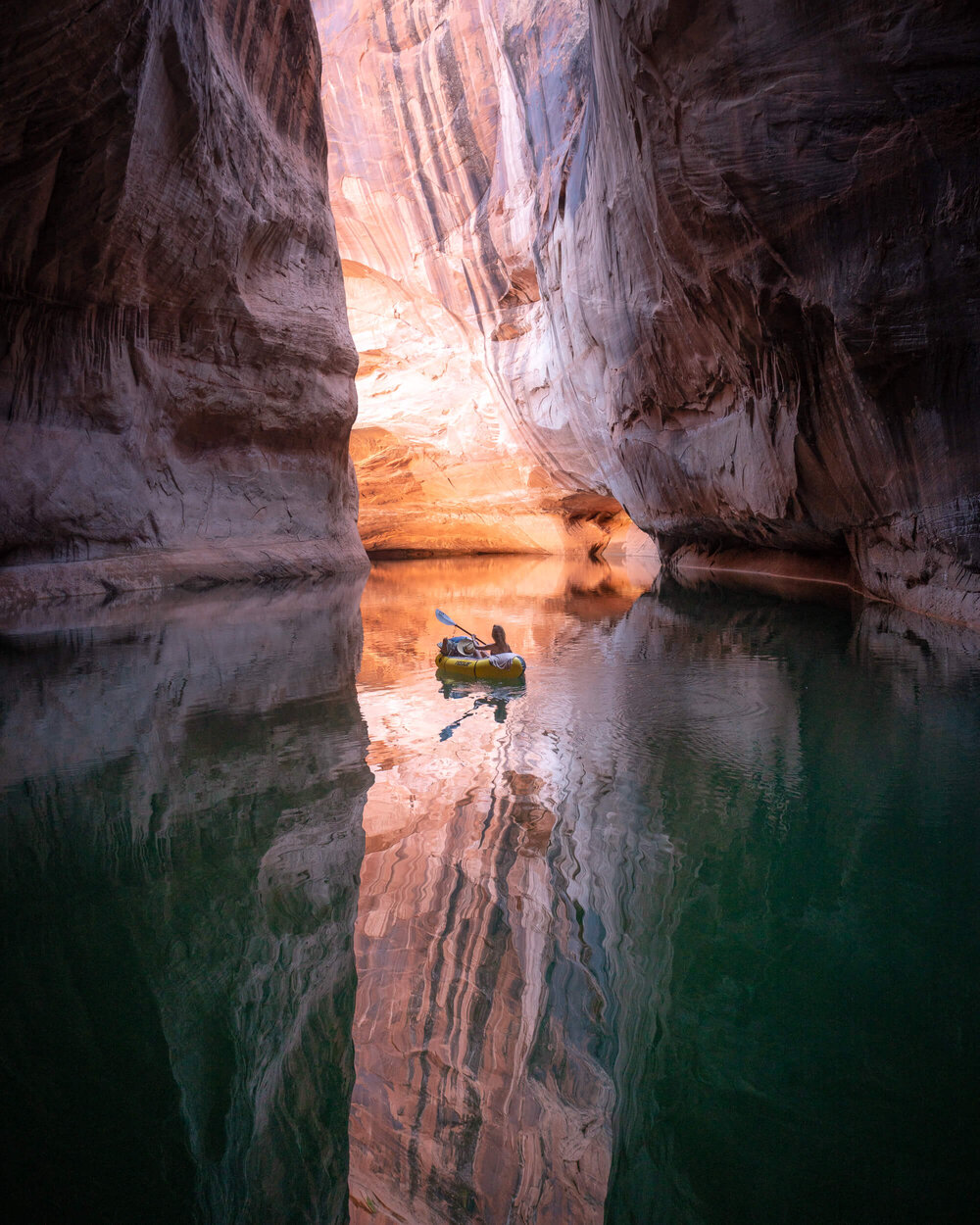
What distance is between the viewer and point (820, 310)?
8.84m

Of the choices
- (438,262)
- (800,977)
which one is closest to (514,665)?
(800,977)

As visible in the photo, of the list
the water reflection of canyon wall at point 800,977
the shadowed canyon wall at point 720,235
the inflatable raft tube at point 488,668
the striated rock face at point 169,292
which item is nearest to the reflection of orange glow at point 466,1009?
the water reflection of canyon wall at point 800,977

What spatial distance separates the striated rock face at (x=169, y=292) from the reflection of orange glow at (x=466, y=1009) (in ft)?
24.5

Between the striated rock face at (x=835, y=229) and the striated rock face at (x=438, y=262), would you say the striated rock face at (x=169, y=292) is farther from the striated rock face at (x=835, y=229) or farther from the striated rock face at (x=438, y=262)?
the striated rock face at (x=438, y=262)

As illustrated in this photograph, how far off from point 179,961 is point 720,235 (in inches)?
383

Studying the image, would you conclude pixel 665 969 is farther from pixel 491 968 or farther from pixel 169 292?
pixel 169 292

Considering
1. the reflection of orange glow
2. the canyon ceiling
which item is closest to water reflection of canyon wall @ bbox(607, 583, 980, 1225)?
the reflection of orange glow

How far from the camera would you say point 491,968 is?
2.24m

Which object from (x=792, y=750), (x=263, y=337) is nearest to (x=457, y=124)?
(x=263, y=337)

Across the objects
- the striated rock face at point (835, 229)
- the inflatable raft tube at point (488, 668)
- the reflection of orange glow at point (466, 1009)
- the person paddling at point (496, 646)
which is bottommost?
the reflection of orange glow at point (466, 1009)

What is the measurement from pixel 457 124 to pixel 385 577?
1269cm

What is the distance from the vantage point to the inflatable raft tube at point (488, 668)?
6047mm

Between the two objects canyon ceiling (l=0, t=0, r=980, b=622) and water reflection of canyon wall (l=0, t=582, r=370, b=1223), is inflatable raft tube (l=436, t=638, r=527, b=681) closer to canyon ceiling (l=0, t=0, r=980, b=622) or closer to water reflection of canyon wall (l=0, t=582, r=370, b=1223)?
water reflection of canyon wall (l=0, t=582, r=370, b=1223)

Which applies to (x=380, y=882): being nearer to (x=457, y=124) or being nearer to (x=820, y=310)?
(x=820, y=310)
